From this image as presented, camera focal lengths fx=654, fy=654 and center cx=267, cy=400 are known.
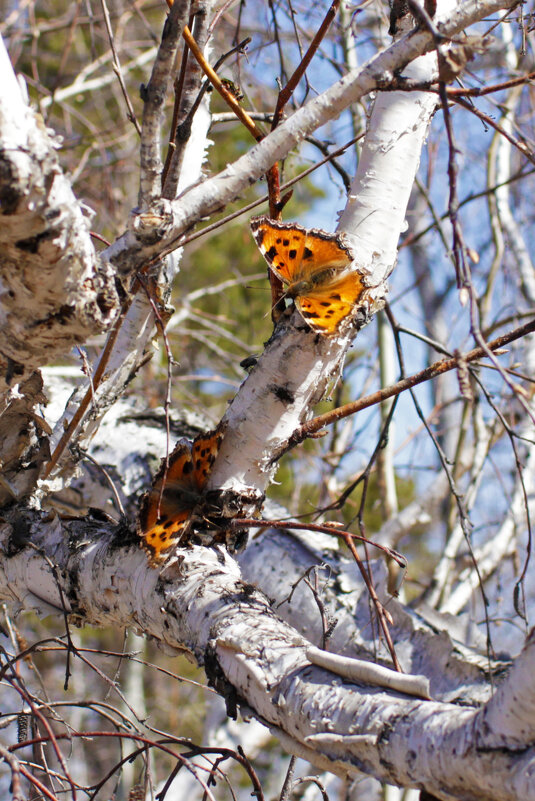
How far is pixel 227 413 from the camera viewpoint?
129 cm

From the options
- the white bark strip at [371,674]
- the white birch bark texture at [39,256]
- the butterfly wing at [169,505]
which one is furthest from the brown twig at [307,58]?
the white bark strip at [371,674]

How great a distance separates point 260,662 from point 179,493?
1.28 ft

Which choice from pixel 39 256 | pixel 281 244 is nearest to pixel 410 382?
pixel 281 244

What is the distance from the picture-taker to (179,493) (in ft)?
4.09

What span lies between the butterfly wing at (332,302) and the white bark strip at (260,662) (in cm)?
47

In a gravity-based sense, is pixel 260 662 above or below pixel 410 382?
below

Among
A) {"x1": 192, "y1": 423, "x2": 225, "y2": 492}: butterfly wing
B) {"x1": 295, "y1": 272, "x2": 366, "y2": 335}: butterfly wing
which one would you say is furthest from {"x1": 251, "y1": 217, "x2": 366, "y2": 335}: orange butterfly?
{"x1": 192, "y1": 423, "x2": 225, "y2": 492}: butterfly wing

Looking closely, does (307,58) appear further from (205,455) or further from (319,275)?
(205,455)

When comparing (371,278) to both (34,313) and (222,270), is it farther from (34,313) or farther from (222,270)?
(222,270)

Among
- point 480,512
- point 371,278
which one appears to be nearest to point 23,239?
point 371,278

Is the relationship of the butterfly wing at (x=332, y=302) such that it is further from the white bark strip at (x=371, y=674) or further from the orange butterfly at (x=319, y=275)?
the white bark strip at (x=371, y=674)

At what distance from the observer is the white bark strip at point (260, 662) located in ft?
2.39

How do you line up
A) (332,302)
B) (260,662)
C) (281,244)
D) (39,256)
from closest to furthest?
(39,256) → (260,662) → (332,302) → (281,244)

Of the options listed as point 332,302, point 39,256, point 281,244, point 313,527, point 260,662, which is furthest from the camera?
Result: point 281,244
